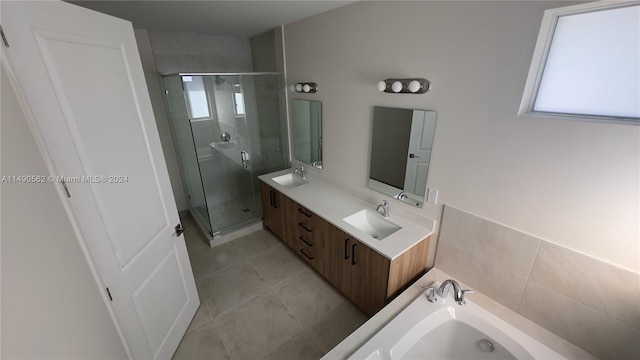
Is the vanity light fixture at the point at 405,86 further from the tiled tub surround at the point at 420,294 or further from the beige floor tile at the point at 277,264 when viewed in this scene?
the beige floor tile at the point at 277,264

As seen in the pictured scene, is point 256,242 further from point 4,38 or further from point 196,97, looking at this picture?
point 4,38

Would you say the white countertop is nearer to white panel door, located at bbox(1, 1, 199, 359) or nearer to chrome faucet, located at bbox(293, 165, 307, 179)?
chrome faucet, located at bbox(293, 165, 307, 179)

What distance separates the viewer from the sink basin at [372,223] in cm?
218

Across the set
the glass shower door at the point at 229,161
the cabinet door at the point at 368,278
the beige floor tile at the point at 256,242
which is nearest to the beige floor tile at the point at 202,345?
the beige floor tile at the point at 256,242

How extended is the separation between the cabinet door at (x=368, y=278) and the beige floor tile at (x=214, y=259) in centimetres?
144

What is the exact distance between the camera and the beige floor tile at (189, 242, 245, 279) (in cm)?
272

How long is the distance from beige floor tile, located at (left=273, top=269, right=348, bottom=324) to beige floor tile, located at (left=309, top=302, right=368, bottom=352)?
0.16 ft

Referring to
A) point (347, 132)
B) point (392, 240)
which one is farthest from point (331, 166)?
point (392, 240)

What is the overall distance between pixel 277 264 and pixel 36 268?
2.05m

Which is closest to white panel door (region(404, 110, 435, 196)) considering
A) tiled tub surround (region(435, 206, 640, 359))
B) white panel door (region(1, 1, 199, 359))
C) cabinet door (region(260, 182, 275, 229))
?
tiled tub surround (region(435, 206, 640, 359))

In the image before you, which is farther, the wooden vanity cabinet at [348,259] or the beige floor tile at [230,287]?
the beige floor tile at [230,287]

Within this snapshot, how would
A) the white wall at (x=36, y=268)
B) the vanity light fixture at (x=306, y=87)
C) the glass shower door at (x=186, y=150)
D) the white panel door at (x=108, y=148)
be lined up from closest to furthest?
the white wall at (x=36, y=268), the white panel door at (x=108, y=148), the vanity light fixture at (x=306, y=87), the glass shower door at (x=186, y=150)

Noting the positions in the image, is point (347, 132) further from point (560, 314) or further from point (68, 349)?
point (68, 349)

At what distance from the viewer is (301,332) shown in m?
2.04
